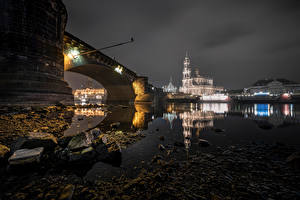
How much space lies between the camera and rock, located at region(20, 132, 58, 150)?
3.32 metres

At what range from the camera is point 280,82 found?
354 feet

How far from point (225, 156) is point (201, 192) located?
2071mm

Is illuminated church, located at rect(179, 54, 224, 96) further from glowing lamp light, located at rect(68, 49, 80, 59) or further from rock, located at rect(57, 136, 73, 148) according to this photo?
rock, located at rect(57, 136, 73, 148)

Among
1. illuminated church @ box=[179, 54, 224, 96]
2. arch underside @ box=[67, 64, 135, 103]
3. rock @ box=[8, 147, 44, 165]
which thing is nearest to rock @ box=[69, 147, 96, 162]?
rock @ box=[8, 147, 44, 165]

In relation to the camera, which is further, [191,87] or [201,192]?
[191,87]

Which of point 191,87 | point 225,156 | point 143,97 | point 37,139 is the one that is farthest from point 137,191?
point 191,87

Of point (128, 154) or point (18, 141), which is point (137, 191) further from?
point (18, 141)

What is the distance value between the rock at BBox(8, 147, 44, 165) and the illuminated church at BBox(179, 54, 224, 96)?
540 feet

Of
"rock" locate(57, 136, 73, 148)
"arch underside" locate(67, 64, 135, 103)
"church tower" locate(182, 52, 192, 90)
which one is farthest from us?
"church tower" locate(182, 52, 192, 90)

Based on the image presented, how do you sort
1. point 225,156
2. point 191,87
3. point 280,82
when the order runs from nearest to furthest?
1. point 225,156
2. point 280,82
3. point 191,87

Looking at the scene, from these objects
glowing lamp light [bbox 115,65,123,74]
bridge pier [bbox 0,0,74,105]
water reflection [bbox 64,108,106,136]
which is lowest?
water reflection [bbox 64,108,106,136]

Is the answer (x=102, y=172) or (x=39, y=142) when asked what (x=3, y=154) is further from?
(x=102, y=172)

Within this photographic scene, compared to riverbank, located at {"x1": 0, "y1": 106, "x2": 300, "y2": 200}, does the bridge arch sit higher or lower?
higher

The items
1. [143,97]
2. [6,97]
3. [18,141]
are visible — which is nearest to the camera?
[18,141]
